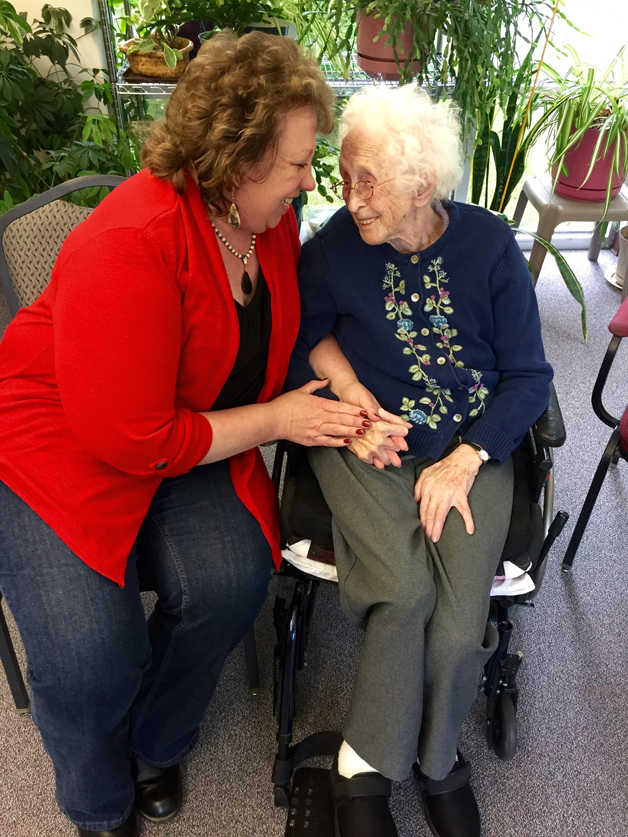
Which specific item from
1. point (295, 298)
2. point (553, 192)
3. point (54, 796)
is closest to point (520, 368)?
point (295, 298)

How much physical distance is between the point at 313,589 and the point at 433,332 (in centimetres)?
64

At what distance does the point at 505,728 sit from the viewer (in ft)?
5.66

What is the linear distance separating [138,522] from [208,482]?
18cm

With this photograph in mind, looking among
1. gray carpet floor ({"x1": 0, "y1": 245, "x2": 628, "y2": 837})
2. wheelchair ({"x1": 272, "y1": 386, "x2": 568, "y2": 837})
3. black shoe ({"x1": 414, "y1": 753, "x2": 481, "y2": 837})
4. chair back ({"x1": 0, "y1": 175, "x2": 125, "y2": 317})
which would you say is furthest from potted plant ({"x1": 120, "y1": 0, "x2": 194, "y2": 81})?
black shoe ({"x1": 414, "y1": 753, "x2": 481, "y2": 837})

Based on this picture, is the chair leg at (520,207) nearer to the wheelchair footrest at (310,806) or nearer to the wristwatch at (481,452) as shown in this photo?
the wristwatch at (481,452)

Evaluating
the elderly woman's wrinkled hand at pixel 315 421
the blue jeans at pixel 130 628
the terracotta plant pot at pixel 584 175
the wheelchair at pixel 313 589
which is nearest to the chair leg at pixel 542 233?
the terracotta plant pot at pixel 584 175

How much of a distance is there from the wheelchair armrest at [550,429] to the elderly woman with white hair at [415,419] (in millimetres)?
26

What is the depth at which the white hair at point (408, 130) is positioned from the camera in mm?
1466

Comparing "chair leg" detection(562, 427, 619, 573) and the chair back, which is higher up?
the chair back

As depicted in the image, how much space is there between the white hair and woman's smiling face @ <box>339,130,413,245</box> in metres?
0.01

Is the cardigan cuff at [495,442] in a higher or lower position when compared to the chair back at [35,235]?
lower

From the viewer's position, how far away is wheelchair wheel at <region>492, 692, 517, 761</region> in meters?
1.72

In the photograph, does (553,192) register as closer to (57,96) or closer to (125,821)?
(57,96)

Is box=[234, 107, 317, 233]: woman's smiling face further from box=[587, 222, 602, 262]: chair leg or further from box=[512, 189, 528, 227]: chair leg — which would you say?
box=[587, 222, 602, 262]: chair leg
